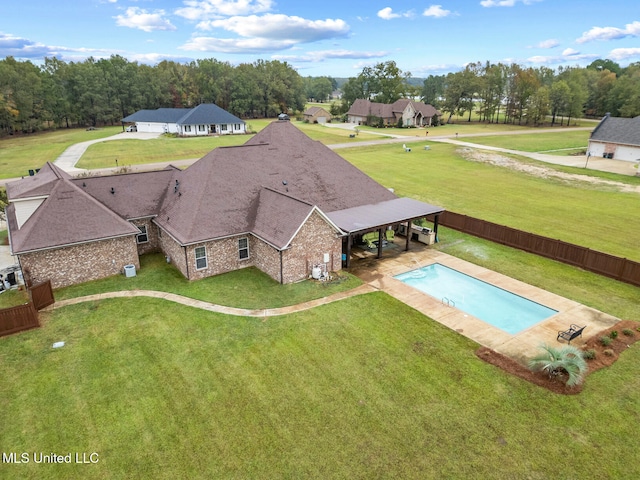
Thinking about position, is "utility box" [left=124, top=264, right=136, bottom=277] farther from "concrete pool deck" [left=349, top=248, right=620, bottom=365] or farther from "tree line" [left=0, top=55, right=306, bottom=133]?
"tree line" [left=0, top=55, right=306, bottom=133]

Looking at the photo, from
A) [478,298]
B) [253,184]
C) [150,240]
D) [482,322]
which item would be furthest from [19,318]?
[478,298]

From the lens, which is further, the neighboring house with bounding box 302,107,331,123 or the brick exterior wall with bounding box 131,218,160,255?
the neighboring house with bounding box 302,107,331,123

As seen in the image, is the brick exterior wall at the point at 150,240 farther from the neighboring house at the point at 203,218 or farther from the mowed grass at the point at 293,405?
the mowed grass at the point at 293,405

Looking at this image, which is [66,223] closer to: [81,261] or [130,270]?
A: [81,261]

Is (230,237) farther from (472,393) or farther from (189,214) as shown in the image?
(472,393)

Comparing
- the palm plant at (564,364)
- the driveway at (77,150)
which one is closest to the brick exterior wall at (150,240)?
the palm plant at (564,364)

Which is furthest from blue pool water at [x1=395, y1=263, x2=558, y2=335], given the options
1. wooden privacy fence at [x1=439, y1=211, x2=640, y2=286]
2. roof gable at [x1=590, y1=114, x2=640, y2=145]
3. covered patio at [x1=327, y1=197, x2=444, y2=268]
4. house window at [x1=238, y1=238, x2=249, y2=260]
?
roof gable at [x1=590, y1=114, x2=640, y2=145]
